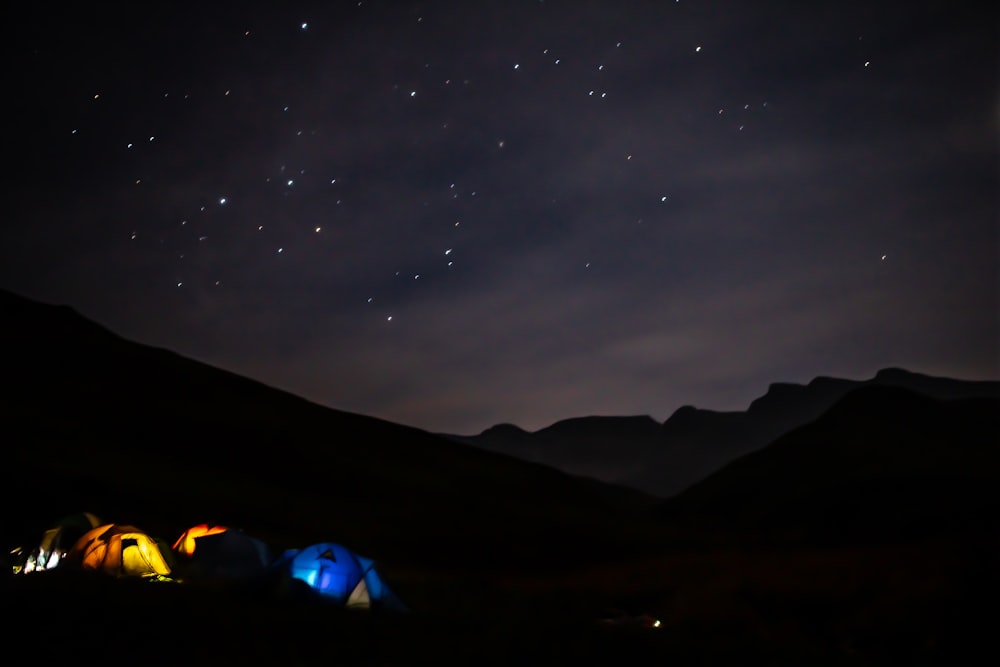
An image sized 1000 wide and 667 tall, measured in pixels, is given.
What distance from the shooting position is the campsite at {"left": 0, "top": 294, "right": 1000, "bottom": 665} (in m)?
11.7

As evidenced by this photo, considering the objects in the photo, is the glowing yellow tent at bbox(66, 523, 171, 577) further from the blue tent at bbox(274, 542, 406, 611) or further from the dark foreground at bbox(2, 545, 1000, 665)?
the blue tent at bbox(274, 542, 406, 611)

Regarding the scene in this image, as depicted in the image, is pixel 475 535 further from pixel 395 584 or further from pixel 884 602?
pixel 884 602

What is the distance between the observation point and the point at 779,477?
294 ft

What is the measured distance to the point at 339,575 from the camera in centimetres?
1655

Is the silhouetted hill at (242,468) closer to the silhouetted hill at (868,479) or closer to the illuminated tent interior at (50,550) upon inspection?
the illuminated tent interior at (50,550)

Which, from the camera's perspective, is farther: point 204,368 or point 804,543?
point 204,368

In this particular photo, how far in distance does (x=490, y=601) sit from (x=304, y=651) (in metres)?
10.9

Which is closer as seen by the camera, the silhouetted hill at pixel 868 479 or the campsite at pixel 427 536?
the campsite at pixel 427 536

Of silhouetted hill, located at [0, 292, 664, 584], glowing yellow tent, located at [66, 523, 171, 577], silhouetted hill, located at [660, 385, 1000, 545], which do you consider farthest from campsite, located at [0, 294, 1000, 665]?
silhouetted hill, located at [660, 385, 1000, 545]

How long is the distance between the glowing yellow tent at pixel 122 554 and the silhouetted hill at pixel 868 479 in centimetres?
4201

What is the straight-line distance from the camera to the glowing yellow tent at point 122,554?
18.4 meters

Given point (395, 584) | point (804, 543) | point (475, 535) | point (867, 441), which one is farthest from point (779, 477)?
point (395, 584)

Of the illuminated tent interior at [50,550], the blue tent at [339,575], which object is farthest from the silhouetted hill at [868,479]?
the illuminated tent interior at [50,550]

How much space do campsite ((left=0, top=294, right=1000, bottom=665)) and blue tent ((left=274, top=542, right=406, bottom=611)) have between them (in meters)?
0.07
